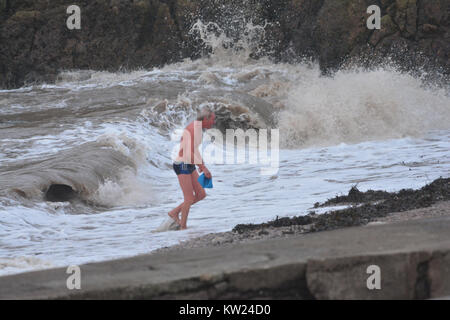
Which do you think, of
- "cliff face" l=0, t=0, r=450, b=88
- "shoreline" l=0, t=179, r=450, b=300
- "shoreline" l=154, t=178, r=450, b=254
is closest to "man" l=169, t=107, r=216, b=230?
"shoreline" l=154, t=178, r=450, b=254

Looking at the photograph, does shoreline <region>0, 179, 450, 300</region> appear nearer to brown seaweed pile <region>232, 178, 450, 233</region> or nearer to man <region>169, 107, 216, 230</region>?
brown seaweed pile <region>232, 178, 450, 233</region>

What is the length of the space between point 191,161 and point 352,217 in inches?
78.1

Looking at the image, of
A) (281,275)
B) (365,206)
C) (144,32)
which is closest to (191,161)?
(365,206)

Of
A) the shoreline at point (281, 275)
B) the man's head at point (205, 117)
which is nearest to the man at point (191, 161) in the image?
the man's head at point (205, 117)

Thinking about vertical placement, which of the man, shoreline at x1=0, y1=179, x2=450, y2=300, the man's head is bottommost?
shoreline at x1=0, y1=179, x2=450, y2=300

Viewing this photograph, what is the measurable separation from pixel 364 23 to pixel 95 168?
1425cm

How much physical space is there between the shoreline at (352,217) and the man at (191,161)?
869mm

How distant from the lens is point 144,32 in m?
25.6

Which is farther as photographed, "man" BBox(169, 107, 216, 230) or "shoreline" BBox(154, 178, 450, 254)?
"man" BBox(169, 107, 216, 230)

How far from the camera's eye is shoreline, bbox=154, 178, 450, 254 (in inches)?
235

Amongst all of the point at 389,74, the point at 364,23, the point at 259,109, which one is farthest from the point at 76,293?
the point at 364,23

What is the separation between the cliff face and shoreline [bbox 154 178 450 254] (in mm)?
15711

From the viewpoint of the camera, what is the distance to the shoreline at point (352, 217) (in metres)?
5.97

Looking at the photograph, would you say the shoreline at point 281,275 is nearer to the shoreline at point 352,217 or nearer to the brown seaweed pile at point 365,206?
the shoreline at point 352,217
